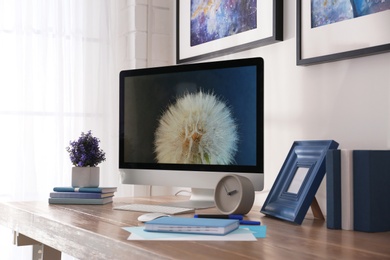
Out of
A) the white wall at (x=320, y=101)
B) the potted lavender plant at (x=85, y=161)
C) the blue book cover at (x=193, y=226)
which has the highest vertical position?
the white wall at (x=320, y=101)

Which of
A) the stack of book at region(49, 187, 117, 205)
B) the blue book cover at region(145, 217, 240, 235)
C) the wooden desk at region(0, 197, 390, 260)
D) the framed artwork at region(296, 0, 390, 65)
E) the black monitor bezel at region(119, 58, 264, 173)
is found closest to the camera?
the wooden desk at region(0, 197, 390, 260)

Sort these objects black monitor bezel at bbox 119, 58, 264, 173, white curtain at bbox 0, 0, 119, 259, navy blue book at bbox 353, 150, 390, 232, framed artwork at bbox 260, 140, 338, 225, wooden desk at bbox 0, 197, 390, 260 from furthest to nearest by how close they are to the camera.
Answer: white curtain at bbox 0, 0, 119, 259 < black monitor bezel at bbox 119, 58, 264, 173 < framed artwork at bbox 260, 140, 338, 225 < navy blue book at bbox 353, 150, 390, 232 < wooden desk at bbox 0, 197, 390, 260

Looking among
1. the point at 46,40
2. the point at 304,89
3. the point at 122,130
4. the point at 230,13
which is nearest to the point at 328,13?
the point at 304,89

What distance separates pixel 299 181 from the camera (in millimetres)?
1667

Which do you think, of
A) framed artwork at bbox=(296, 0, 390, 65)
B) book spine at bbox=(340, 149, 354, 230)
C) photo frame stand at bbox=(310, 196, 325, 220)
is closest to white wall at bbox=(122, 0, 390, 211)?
framed artwork at bbox=(296, 0, 390, 65)

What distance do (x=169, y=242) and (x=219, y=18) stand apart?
4.57 feet

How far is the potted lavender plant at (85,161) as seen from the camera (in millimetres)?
2156

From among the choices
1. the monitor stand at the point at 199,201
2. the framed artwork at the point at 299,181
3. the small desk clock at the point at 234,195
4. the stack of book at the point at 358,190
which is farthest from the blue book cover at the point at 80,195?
the stack of book at the point at 358,190

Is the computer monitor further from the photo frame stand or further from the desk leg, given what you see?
the desk leg

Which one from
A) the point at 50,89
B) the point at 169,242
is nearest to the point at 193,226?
the point at 169,242

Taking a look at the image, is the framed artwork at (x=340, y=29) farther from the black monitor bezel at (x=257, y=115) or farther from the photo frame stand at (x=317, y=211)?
the photo frame stand at (x=317, y=211)

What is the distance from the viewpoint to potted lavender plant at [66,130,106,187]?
7.07ft

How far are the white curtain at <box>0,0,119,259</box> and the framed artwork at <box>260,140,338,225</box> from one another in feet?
4.12

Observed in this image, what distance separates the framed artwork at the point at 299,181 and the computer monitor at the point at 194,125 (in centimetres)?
10
